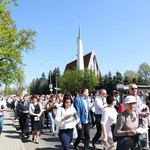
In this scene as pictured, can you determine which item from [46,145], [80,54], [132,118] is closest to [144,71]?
[80,54]

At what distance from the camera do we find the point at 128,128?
6.70m

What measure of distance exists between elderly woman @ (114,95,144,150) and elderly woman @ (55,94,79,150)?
8.30 feet

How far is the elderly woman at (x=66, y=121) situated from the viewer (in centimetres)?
915

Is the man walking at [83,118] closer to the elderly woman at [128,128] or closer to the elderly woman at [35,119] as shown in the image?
the elderly woman at [35,119]

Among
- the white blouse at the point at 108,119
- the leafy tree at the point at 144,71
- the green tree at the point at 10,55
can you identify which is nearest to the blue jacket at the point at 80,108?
the white blouse at the point at 108,119

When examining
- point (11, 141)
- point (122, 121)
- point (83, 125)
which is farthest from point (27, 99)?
point (122, 121)

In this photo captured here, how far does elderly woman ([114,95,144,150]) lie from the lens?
668 cm

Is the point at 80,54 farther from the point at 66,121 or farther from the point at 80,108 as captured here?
the point at 66,121

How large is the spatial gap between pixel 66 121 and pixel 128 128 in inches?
108

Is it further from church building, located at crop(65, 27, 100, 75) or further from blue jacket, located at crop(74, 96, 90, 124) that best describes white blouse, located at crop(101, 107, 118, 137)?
church building, located at crop(65, 27, 100, 75)

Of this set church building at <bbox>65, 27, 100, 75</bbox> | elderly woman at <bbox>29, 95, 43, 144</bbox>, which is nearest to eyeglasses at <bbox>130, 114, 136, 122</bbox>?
elderly woman at <bbox>29, 95, 43, 144</bbox>

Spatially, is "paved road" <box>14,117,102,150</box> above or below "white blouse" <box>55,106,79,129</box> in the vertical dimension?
below

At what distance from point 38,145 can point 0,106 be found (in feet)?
6.34

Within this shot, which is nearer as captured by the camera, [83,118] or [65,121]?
[65,121]
